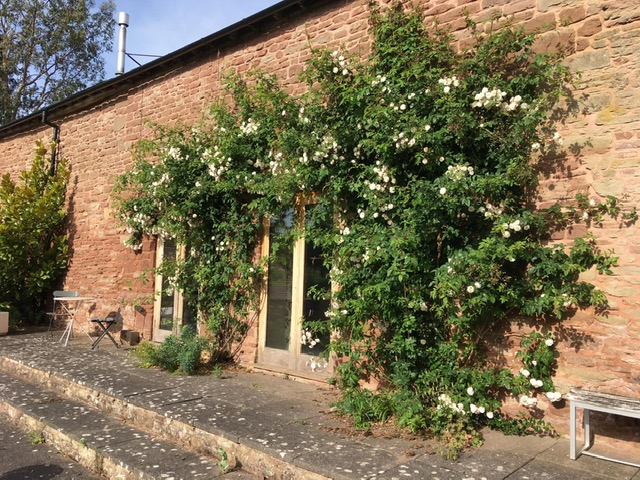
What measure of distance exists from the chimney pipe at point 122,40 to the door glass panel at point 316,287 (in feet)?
31.2

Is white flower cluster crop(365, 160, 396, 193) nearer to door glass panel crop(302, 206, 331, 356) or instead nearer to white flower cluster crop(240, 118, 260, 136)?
door glass panel crop(302, 206, 331, 356)

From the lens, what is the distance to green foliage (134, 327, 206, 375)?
6352 mm

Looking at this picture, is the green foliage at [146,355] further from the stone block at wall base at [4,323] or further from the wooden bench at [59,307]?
the stone block at wall base at [4,323]

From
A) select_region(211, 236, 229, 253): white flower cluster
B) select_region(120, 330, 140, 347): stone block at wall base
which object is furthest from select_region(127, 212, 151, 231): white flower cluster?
select_region(120, 330, 140, 347): stone block at wall base

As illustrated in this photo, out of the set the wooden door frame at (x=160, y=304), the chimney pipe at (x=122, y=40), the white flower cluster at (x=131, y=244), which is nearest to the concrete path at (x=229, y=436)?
the wooden door frame at (x=160, y=304)

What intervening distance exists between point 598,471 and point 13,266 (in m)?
11.1

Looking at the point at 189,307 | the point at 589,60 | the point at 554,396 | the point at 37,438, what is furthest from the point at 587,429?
the point at 189,307

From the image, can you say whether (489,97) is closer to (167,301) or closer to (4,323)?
(167,301)

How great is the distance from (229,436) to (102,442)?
124 centimetres

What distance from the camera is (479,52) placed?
4.58 m

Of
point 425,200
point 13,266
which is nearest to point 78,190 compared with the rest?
point 13,266

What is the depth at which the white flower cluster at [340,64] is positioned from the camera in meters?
5.48

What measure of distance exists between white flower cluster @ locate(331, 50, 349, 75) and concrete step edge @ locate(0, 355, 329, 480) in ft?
13.2

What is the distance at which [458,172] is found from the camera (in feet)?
13.9
